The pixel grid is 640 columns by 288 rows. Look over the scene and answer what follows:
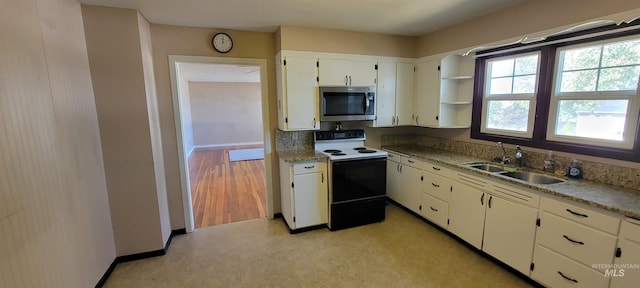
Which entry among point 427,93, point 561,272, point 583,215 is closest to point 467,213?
point 561,272

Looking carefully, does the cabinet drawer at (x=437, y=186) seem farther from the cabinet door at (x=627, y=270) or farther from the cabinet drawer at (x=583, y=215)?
the cabinet door at (x=627, y=270)

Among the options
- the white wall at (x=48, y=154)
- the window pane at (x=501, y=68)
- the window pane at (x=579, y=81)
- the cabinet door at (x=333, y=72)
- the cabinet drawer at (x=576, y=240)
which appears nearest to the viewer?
the white wall at (x=48, y=154)

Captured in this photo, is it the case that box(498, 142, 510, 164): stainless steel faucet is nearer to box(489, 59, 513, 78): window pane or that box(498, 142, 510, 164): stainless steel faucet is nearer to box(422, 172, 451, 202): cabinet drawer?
box(422, 172, 451, 202): cabinet drawer

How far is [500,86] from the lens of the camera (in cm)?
286

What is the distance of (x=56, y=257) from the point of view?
5.75 ft

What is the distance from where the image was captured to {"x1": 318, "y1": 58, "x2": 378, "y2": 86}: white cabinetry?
3.14 m

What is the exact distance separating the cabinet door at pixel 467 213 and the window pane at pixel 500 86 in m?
1.13

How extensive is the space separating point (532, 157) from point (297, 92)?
8.17 ft

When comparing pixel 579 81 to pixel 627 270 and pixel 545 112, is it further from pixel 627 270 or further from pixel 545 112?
pixel 627 270

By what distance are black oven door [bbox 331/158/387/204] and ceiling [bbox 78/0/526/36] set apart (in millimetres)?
1565

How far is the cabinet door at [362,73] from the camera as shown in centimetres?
326

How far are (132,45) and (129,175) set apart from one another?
1220 mm

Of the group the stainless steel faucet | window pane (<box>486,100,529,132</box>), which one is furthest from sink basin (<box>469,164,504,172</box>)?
window pane (<box>486,100,529,132</box>)

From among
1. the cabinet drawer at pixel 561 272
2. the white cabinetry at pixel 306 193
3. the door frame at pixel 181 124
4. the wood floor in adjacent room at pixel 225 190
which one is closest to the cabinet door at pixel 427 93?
the white cabinetry at pixel 306 193
